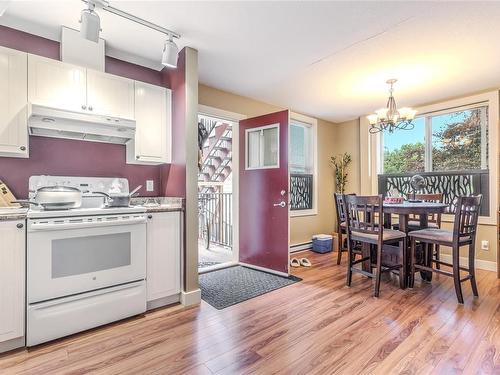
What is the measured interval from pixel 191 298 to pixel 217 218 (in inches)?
109

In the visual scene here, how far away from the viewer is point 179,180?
2.65 metres

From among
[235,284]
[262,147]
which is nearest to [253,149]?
[262,147]

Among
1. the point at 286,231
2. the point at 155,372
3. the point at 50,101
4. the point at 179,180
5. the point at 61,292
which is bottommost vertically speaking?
the point at 155,372

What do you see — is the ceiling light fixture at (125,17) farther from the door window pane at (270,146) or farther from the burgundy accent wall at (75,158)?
the door window pane at (270,146)

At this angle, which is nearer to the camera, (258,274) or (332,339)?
(332,339)

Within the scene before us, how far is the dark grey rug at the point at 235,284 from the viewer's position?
2.68 metres

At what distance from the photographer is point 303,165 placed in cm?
494

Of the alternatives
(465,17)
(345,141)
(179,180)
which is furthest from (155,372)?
(345,141)

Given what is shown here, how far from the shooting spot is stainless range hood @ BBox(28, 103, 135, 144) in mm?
2080

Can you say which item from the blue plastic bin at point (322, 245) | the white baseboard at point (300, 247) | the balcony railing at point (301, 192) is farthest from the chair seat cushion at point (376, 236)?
the balcony railing at point (301, 192)

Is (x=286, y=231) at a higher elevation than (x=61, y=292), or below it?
higher

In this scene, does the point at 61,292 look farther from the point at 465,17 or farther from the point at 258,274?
the point at 465,17

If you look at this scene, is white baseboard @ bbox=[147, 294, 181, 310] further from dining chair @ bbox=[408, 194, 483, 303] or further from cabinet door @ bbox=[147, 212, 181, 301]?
dining chair @ bbox=[408, 194, 483, 303]

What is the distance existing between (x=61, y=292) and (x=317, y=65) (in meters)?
3.12
